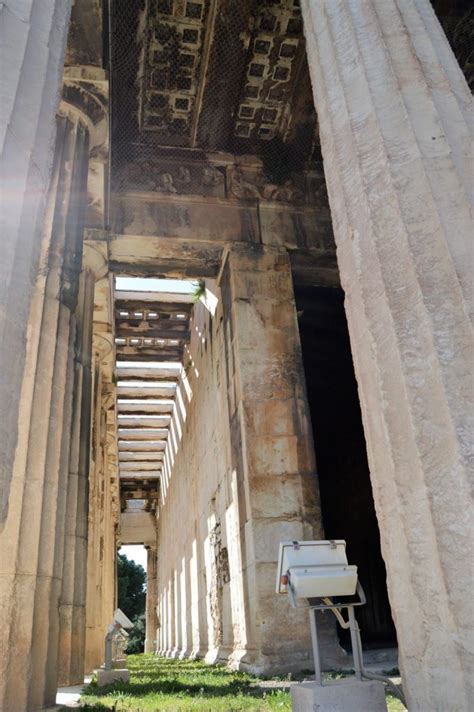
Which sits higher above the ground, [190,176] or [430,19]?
[190,176]

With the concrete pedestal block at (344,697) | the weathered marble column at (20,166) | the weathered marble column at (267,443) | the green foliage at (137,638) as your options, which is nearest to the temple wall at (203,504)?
the weathered marble column at (267,443)

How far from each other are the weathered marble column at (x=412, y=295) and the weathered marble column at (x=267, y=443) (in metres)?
5.54

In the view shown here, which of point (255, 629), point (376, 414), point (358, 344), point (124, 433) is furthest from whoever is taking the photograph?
point (124, 433)

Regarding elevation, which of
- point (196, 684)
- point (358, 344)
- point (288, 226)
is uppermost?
point (288, 226)

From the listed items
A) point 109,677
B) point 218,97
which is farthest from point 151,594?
point 218,97

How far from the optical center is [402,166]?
357cm

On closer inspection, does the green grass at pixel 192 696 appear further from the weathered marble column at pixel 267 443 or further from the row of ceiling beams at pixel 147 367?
the row of ceiling beams at pixel 147 367

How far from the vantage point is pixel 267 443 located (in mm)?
9195

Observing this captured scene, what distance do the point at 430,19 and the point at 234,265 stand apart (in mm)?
6638

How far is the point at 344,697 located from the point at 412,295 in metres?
2.29

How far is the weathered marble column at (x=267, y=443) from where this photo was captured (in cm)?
810

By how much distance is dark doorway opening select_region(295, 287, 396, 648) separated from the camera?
17594mm

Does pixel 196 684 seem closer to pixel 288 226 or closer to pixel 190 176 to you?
pixel 288 226

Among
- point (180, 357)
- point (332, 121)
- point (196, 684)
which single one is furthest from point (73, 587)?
point (180, 357)
